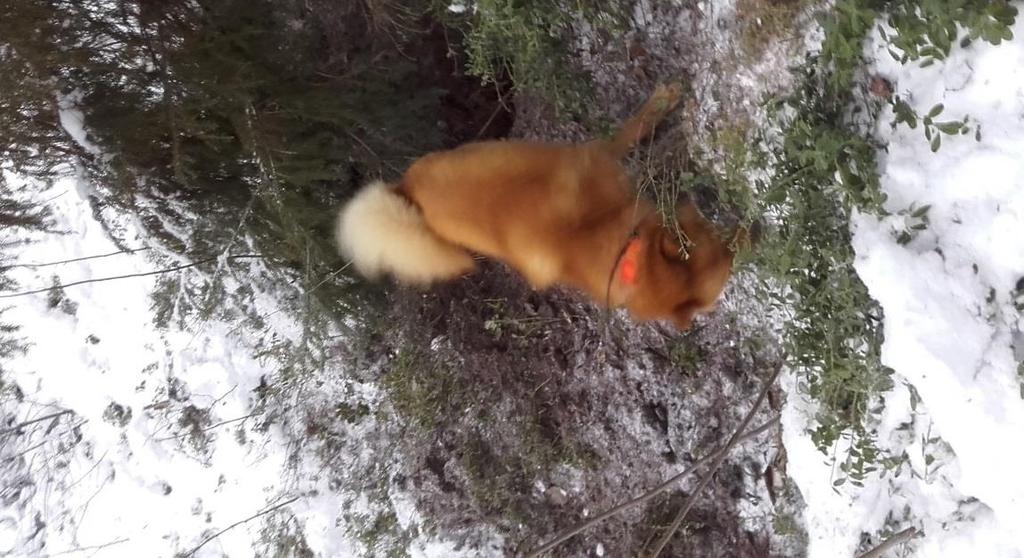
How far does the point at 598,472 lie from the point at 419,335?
1107mm

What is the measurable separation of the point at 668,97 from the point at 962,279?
1.23 metres

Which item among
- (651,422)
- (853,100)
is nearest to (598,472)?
(651,422)

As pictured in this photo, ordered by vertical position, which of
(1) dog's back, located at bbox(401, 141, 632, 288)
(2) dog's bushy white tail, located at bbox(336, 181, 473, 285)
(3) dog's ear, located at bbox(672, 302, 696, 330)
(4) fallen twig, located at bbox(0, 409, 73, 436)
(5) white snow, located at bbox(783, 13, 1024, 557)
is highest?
(5) white snow, located at bbox(783, 13, 1024, 557)

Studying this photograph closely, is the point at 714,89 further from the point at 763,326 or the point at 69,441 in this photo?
the point at 69,441

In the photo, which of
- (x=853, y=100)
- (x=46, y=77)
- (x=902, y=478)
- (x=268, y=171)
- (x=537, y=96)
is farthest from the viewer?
(x=537, y=96)

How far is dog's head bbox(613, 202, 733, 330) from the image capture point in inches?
79.4

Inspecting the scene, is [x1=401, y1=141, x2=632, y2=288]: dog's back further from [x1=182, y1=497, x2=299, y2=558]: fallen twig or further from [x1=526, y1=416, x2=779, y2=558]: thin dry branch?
[x1=182, y1=497, x2=299, y2=558]: fallen twig

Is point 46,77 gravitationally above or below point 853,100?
Result: below

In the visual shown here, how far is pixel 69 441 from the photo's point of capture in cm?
367

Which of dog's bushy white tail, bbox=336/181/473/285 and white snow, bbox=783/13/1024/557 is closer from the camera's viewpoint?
white snow, bbox=783/13/1024/557

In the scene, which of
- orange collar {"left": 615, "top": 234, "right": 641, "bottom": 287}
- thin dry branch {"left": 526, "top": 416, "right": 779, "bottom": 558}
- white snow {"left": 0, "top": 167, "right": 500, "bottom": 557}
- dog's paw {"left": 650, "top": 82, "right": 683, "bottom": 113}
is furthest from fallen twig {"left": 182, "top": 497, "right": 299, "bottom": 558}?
dog's paw {"left": 650, "top": 82, "right": 683, "bottom": 113}

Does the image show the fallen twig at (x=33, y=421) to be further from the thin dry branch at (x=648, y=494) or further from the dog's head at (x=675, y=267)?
the dog's head at (x=675, y=267)

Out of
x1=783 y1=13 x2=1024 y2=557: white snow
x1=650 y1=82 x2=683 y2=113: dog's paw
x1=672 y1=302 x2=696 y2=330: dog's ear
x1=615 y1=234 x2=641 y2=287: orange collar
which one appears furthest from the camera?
x1=650 y1=82 x2=683 y2=113: dog's paw

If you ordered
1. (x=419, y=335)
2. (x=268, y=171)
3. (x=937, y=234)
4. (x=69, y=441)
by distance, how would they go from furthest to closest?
(x=69, y=441), (x=419, y=335), (x=268, y=171), (x=937, y=234)
